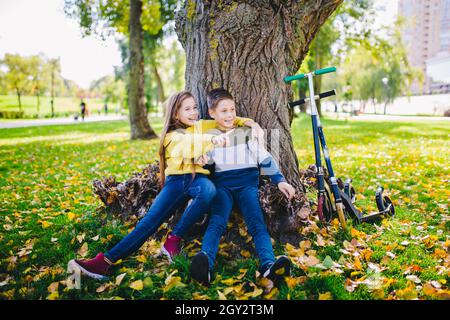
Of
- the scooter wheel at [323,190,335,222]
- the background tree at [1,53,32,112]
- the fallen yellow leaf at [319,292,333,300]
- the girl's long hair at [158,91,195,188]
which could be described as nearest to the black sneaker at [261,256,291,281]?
the fallen yellow leaf at [319,292,333,300]

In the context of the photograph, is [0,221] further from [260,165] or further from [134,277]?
[260,165]

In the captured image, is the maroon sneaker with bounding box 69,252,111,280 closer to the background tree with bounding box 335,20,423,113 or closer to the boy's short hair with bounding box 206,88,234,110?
the boy's short hair with bounding box 206,88,234,110

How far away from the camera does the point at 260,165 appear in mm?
3336

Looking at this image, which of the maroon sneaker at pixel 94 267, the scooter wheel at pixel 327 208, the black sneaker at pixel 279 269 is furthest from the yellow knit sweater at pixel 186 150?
the scooter wheel at pixel 327 208

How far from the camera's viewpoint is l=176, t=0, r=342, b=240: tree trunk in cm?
344

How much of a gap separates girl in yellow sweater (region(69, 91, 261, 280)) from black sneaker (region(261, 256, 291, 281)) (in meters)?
0.75

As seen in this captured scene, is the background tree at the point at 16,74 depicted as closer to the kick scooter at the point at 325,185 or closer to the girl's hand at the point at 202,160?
the girl's hand at the point at 202,160

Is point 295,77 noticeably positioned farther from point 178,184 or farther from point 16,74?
point 16,74

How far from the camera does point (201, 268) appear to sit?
2.60 meters

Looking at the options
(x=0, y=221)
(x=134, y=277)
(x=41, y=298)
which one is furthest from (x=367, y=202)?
(x=0, y=221)

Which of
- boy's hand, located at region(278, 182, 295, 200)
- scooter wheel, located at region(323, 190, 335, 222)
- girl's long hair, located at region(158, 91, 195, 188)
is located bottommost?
scooter wheel, located at region(323, 190, 335, 222)

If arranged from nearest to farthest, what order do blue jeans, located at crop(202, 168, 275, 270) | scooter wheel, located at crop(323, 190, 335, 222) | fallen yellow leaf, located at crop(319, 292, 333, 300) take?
fallen yellow leaf, located at crop(319, 292, 333, 300)
blue jeans, located at crop(202, 168, 275, 270)
scooter wheel, located at crop(323, 190, 335, 222)

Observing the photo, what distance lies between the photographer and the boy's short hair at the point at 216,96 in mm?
3340

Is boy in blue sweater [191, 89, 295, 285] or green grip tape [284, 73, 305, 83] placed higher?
green grip tape [284, 73, 305, 83]
